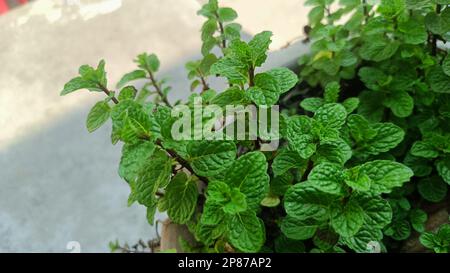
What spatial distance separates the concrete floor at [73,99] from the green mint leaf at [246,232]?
480 mm

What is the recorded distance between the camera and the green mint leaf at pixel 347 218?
0.55 meters

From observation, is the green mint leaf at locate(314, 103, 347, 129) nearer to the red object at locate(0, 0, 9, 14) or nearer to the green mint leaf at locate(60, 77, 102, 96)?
the green mint leaf at locate(60, 77, 102, 96)

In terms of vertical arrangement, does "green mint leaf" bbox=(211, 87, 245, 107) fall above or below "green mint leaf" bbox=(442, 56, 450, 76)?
above

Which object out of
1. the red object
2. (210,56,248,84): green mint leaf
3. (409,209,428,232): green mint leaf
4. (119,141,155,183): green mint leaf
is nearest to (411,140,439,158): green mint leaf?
(409,209,428,232): green mint leaf

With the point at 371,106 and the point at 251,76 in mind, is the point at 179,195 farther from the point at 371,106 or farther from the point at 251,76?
the point at 371,106

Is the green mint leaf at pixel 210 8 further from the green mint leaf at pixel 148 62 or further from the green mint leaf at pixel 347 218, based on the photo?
the green mint leaf at pixel 347 218

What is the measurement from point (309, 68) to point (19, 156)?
0.86 meters

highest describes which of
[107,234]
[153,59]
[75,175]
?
[153,59]

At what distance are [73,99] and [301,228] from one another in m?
0.99

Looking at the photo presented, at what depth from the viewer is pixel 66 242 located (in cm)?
117

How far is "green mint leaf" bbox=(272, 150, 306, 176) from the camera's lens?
64cm

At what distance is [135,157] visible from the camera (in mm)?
533

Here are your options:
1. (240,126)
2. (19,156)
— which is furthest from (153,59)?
(19,156)
